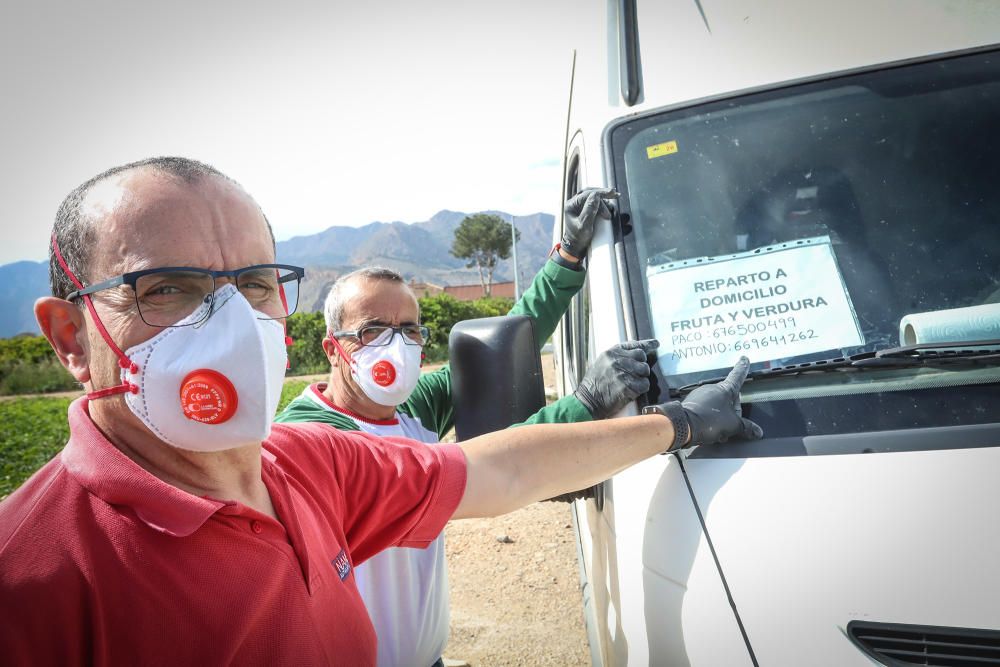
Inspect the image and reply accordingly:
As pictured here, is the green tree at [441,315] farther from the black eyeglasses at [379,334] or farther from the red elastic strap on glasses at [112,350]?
the red elastic strap on glasses at [112,350]

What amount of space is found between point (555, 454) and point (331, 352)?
1.19 m

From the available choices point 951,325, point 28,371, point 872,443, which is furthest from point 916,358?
point 28,371

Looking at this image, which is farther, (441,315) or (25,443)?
(441,315)

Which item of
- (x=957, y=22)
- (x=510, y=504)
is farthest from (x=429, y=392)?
(x=957, y=22)

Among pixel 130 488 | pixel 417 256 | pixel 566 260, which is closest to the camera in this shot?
pixel 130 488

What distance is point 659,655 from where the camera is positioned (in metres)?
1.42

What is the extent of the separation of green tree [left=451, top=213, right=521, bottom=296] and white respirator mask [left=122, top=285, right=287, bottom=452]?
66.7 meters

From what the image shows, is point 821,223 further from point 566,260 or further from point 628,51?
point 566,260

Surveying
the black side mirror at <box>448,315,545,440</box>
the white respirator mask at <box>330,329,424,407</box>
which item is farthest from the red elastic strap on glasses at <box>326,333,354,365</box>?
the black side mirror at <box>448,315,545,440</box>

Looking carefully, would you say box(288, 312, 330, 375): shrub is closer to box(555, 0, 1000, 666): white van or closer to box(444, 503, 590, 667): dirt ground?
box(444, 503, 590, 667): dirt ground

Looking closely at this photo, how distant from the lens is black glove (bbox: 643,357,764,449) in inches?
62.2

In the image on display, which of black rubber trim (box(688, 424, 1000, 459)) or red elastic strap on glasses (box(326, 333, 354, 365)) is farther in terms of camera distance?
red elastic strap on glasses (box(326, 333, 354, 365))

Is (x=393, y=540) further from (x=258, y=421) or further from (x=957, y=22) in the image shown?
(x=957, y=22)

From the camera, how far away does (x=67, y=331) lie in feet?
4.19
